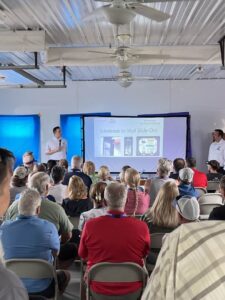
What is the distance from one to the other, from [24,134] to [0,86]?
5.81ft

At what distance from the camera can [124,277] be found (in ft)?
9.22

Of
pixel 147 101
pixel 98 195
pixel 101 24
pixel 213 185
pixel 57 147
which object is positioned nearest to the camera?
pixel 98 195

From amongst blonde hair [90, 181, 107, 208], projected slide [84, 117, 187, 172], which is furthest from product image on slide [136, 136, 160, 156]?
blonde hair [90, 181, 107, 208]

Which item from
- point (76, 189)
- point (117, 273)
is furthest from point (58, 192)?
point (117, 273)

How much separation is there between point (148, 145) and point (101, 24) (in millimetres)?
5351

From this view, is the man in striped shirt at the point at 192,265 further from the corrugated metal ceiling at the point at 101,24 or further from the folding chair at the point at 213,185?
the folding chair at the point at 213,185

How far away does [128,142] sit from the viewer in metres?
10.4

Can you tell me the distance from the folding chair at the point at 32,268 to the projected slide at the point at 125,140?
24.9ft

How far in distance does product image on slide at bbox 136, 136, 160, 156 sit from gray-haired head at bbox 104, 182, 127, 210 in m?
7.06

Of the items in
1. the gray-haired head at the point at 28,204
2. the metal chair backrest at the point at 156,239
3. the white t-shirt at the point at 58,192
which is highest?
the gray-haired head at the point at 28,204

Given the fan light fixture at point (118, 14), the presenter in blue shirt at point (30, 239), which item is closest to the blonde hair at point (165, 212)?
the presenter in blue shirt at point (30, 239)

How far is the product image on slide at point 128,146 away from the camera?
1030 cm

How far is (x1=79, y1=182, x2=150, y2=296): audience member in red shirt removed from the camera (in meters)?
2.86

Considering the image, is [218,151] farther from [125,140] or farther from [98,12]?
[98,12]
